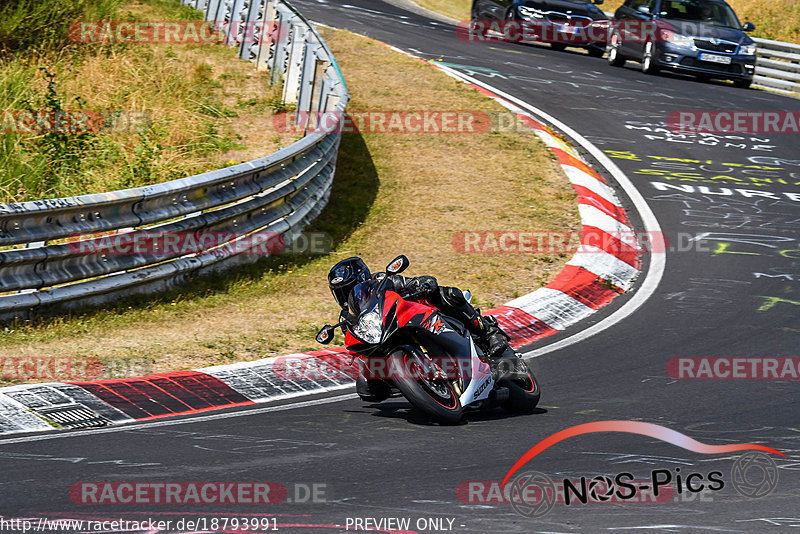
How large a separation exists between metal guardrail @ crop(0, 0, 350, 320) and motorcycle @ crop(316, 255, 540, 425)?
2.90 m

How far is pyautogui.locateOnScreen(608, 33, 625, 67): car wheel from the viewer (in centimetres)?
2216

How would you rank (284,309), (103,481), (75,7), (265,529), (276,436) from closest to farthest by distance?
(265,529) < (103,481) < (276,436) < (284,309) < (75,7)

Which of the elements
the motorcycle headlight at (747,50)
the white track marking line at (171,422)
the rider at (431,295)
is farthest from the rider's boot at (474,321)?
the motorcycle headlight at (747,50)

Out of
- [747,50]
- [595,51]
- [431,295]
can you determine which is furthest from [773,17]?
[431,295]

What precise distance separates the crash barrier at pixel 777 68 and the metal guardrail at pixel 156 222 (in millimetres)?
12949

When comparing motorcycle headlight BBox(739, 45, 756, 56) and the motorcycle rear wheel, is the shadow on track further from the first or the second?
motorcycle headlight BBox(739, 45, 756, 56)

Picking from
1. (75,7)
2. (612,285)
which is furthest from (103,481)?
(75,7)

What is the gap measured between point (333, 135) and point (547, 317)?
167 inches

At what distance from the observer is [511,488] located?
5000 millimetres

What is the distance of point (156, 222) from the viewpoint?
8602 millimetres

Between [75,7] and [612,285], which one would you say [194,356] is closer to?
[612,285]

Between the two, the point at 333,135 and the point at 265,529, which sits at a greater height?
the point at 333,135

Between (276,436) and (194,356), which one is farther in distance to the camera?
(194,356)

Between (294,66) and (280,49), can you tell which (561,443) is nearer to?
(294,66)
